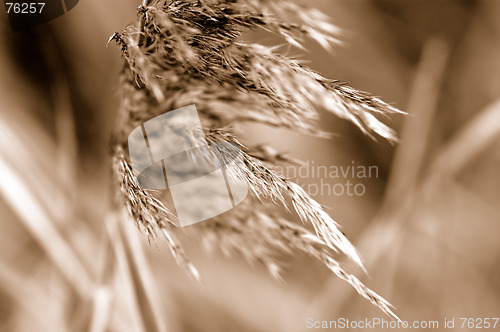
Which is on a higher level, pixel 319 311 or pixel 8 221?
pixel 8 221

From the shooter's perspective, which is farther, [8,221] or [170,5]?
[8,221]

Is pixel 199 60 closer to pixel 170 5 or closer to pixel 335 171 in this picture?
pixel 170 5

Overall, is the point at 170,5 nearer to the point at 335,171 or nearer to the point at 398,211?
the point at 335,171

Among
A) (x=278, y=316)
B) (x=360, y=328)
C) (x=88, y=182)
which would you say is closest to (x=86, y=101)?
(x=88, y=182)

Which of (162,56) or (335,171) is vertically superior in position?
(162,56)

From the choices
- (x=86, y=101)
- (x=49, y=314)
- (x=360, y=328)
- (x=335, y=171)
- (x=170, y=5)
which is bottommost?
(x=360, y=328)

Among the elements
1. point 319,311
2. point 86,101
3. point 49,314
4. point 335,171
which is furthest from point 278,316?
point 86,101
